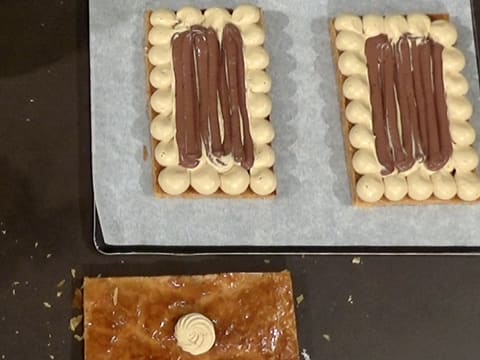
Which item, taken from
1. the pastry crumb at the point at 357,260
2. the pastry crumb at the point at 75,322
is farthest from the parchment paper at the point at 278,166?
the pastry crumb at the point at 75,322

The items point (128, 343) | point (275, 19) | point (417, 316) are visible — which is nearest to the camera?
point (128, 343)

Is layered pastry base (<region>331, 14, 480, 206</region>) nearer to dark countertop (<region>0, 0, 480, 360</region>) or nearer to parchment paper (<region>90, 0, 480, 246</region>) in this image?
parchment paper (<region>90, 0, 480, 246</region>)

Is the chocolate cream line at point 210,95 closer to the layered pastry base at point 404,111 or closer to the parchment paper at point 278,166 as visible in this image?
the parchment paper at point 278,166

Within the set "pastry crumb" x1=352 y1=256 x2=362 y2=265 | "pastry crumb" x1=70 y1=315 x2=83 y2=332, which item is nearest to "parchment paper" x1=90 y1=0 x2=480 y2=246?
"pastry crumb" x1=352 y1=256 x2=362 y2=265

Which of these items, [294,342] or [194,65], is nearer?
[294,342]

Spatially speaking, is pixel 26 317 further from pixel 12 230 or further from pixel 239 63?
A: pixel 239 63

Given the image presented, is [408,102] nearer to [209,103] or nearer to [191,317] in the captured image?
[209,103]

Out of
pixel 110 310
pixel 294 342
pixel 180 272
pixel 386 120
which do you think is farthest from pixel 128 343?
pixel 386 120
